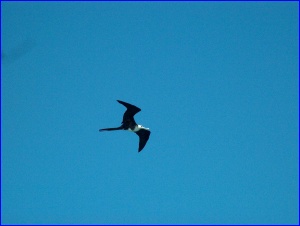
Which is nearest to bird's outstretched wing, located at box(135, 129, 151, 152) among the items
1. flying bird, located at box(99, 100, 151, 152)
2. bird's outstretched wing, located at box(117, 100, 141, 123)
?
flying bird, located at box(99, 100, 151, 152)

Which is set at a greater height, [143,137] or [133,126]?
[143,137]

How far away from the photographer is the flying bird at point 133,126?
14.2m

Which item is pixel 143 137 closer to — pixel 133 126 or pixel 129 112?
pixel 133 126

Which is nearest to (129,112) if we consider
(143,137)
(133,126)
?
(133,126)

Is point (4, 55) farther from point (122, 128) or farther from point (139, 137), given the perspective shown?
point (139, 137)

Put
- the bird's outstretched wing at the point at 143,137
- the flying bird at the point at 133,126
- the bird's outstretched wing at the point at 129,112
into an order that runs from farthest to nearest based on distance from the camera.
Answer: the bird's outstretched wing at the point at 143,137 → the flying bird at the point at 133,126 → the bird's outstretched wing at the point at 129,112

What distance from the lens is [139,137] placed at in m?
15.9

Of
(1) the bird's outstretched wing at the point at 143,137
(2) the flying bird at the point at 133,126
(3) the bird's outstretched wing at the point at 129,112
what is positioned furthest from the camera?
(1) the bird's outstretched wing at the point at 143,137

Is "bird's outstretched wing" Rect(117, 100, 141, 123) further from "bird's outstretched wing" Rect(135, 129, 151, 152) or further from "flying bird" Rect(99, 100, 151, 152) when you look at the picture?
"bird's outstretched wing" Rect(135, 129, 151, 152)

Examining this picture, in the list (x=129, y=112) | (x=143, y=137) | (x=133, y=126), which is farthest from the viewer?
(x=143, y=137)

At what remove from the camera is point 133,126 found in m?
15.0

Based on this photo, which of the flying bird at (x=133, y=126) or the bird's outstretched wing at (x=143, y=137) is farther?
the bird's outstretched wing at (x=143, y=137)

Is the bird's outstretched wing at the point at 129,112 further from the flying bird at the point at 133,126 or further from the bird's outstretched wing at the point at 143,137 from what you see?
the bird's outstretched wing at the point at 143,137

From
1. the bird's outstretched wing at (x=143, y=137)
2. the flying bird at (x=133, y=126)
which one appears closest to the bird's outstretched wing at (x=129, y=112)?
the flying bird at (x=133, y=126)
